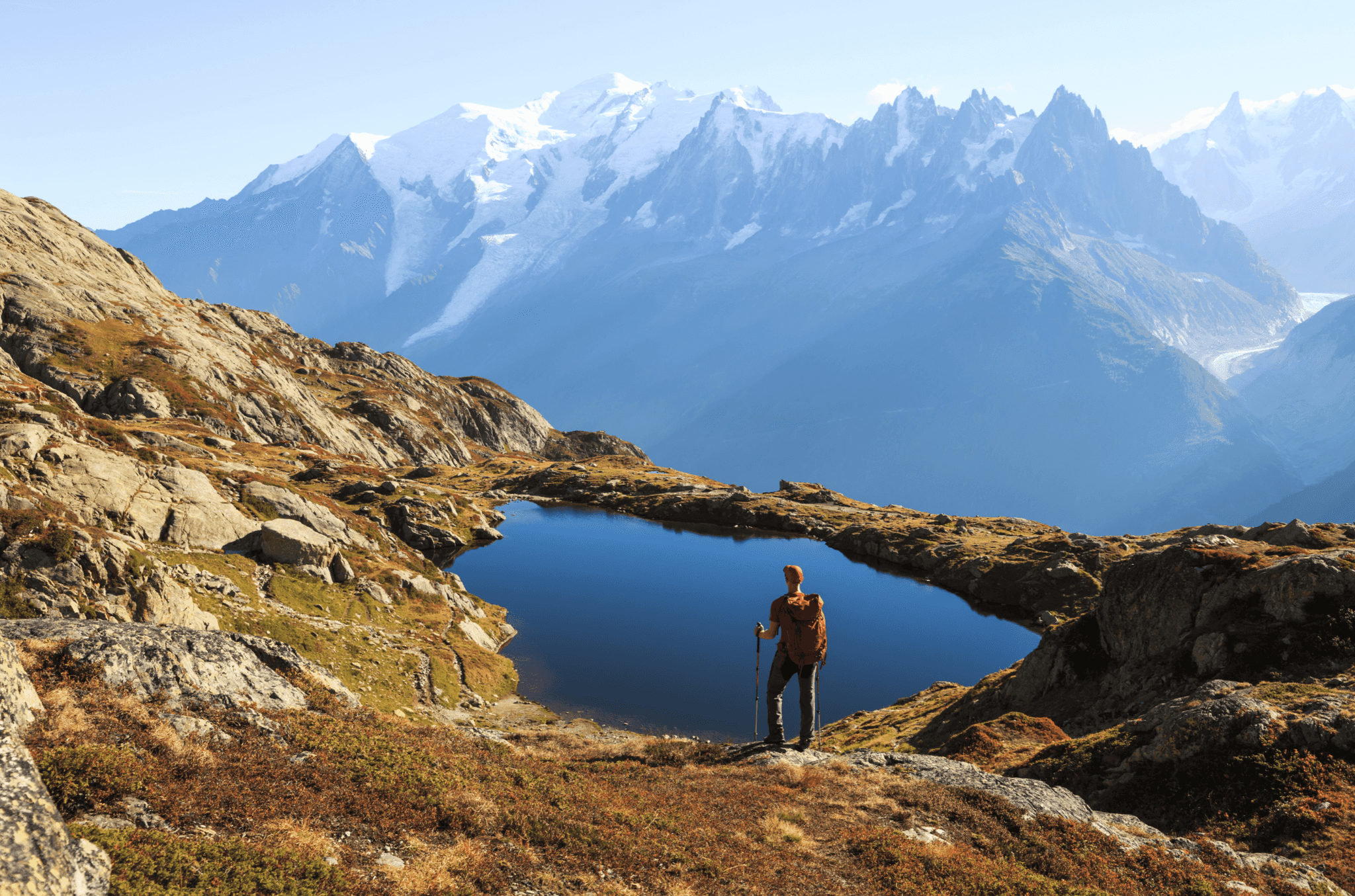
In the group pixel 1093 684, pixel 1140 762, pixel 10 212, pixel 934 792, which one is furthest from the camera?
pixel 10 212

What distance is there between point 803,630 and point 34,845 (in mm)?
18462

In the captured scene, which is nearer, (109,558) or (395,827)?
(395,827)

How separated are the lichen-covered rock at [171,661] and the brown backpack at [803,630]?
1410 centimetres

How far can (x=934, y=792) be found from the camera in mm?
19844

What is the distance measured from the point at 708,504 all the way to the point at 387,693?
9911 centimetres

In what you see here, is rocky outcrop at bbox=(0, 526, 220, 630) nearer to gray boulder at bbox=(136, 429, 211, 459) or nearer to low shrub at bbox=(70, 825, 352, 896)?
low shrub at bbox=(70, 825, 352, 896)

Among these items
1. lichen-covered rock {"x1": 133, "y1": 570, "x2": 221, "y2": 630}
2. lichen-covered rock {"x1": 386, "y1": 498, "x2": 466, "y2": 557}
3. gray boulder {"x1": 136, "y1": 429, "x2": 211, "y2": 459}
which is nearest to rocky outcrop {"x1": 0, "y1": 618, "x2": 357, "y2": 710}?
lichen-covered rock {"x1": 133, "y1": 570, "x2": 221, "y2": 630}

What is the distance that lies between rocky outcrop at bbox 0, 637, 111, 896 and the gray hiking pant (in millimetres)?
17429

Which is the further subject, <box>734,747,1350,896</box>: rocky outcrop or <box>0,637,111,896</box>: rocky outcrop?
<box>734,747,1350,896</box>: rocky outcrop

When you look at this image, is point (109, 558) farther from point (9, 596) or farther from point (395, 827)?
point (395, 827)

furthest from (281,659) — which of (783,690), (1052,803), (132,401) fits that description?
(132,401)

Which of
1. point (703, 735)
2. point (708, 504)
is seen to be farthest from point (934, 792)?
point (708, 504)

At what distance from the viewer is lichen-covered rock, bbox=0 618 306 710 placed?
15.4 metres

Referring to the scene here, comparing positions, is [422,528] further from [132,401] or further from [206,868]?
[206,868]
